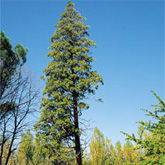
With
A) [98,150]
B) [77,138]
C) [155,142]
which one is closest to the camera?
[155,142]

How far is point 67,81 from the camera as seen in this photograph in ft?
44.0

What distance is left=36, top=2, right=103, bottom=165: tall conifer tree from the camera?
41.8ft

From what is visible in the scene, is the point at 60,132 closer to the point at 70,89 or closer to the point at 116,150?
the point at 70,89

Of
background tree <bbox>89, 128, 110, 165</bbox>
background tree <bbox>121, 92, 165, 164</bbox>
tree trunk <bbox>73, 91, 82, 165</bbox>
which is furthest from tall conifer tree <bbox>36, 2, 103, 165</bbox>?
background tree <bbox>89, 128, 110, 165</bbox>

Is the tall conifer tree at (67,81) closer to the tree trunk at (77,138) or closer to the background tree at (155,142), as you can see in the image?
the tree trunk at (77,138)

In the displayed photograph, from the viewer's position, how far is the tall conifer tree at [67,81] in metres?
12.7

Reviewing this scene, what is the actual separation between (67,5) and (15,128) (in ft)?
35.0

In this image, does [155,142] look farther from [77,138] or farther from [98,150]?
[98,150]

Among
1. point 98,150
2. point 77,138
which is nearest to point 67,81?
point 77,138

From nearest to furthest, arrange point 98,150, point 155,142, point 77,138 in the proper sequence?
1. point 155,142
2. point 77,138
3. point 98,150

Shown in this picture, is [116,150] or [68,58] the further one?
[116,150]

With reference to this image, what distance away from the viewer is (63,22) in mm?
15305

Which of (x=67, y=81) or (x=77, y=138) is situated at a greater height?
(x=67, y=81)

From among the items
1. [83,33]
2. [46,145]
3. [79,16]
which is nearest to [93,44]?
[83,33]
